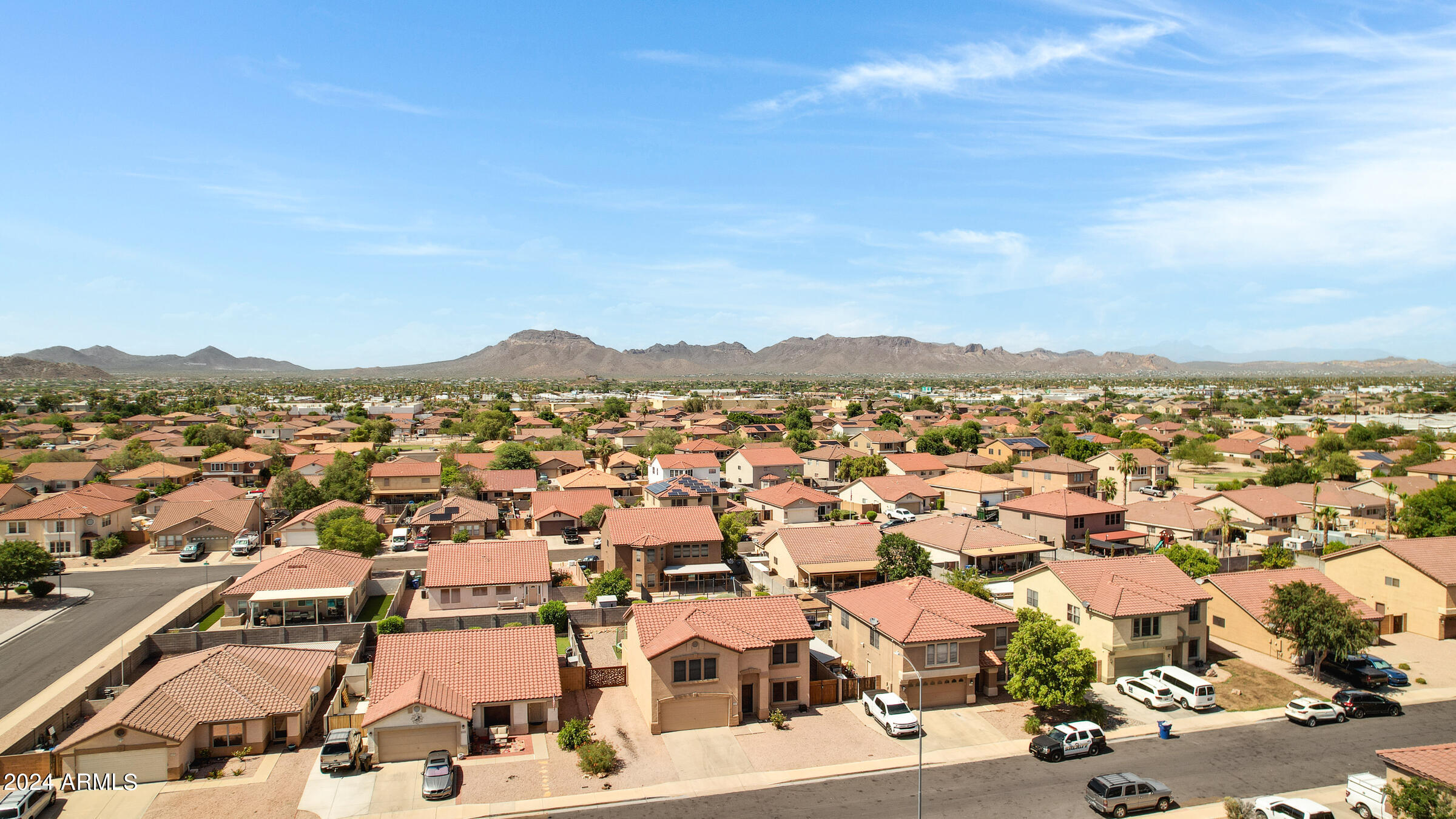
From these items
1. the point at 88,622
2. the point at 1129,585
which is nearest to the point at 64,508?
the point at 88,622

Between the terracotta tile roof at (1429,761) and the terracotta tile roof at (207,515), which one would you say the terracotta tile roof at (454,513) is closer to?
the terracotta tile roof at (207,515)

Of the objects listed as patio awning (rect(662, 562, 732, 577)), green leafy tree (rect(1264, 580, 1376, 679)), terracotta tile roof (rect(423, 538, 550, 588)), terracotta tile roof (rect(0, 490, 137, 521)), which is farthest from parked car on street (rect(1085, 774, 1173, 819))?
terracotta tile roof (rect(0, 490, 137, 521))

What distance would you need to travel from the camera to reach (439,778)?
24.2 metres

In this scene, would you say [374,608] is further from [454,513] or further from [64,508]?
[64,508]

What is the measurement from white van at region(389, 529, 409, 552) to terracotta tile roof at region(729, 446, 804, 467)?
36605 mm

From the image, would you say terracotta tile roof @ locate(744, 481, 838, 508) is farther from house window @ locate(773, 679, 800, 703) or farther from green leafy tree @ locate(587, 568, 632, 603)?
house window @ locate(773, 679, 800, 703)

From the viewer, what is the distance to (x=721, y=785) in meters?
25.1

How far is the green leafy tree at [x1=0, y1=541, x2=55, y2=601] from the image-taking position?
43844 millimetres

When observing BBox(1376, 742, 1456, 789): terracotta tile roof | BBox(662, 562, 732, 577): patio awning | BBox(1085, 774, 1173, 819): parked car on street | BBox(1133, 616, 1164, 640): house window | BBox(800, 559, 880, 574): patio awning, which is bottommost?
BBox(1085, 774, 1173, 819): parked car on street

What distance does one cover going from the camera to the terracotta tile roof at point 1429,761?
65.9ft

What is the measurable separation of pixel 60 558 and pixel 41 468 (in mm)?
26714

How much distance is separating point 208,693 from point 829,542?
32294 millimetres

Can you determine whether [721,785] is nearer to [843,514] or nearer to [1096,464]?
[843,514]

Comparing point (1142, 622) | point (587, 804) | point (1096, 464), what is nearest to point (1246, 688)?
point (1142, 622)
